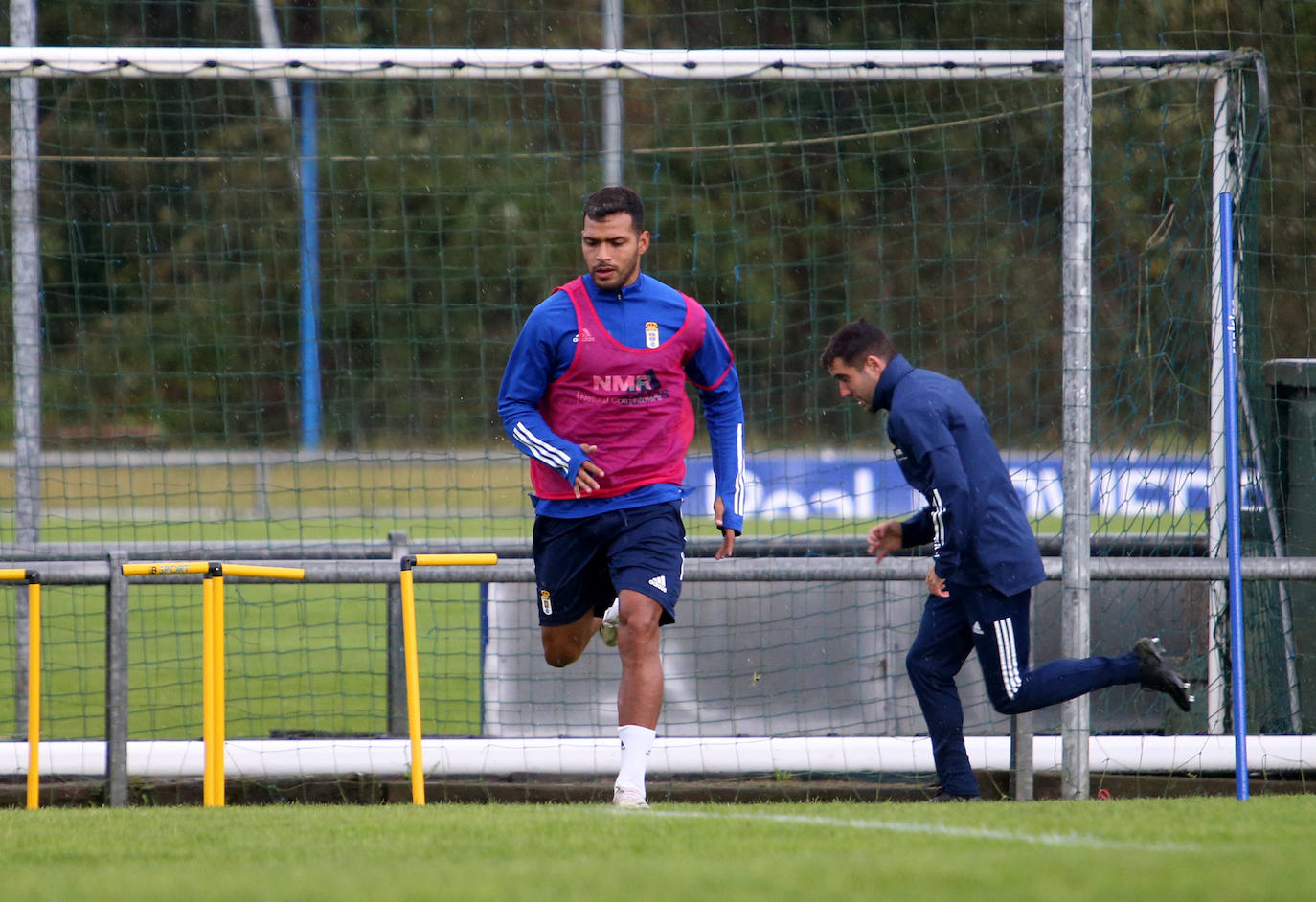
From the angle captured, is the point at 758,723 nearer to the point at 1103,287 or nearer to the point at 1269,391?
the point at 1269,391

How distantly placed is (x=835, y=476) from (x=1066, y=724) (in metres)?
10.5

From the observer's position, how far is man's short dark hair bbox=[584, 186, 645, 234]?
604cm

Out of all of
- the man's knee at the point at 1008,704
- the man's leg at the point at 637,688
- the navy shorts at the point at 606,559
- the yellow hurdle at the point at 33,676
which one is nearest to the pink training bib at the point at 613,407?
the navy shorts at the point at 606,559

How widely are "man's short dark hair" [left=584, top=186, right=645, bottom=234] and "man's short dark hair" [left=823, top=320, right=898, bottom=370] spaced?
0.98m

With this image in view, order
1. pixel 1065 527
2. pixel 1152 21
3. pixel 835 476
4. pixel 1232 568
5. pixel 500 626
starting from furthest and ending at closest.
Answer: pixel 835 476, pixel 1152 21, pixel 500 626, pixel 1065 527, pixel 1232 568

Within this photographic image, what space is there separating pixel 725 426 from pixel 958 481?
3.18 ft

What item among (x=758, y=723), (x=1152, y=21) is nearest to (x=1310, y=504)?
(x=758, y=723)

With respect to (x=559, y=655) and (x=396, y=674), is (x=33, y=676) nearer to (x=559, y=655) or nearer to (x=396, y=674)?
(x=396, y=674)

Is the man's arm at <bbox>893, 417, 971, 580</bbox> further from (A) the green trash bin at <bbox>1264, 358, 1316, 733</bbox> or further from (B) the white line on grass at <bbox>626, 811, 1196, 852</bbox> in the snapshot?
(A) the green trash bin at <bbox>1264, 358, 1316, 733</bbox>

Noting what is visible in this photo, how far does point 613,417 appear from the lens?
6090 mm

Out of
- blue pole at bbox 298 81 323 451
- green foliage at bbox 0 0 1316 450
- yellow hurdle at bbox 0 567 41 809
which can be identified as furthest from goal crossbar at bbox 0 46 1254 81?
blue pole at bbox 298 81 323 451

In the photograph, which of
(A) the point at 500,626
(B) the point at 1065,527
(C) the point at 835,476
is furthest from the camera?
(C) the point at 835,476

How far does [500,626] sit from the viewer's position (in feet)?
27.1

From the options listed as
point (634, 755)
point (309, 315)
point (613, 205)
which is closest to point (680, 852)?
point (634, 755)
